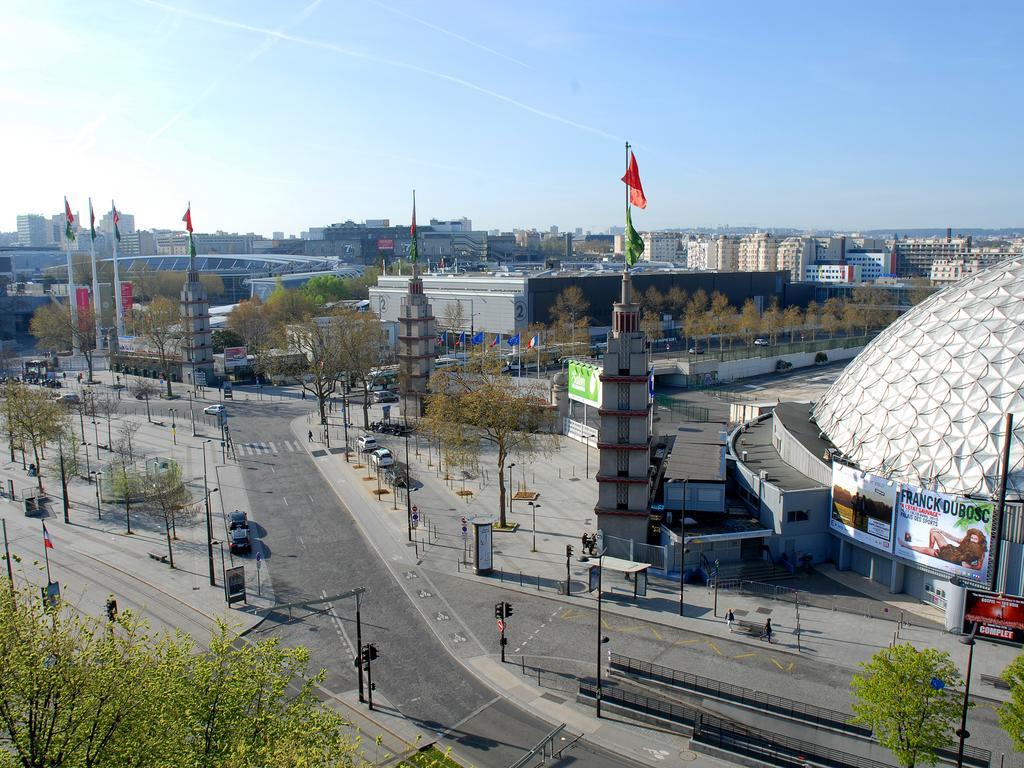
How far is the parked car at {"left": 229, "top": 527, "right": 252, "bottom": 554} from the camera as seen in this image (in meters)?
47.8

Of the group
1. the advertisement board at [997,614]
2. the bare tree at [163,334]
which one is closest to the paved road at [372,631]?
the advertisement board at [997,614]

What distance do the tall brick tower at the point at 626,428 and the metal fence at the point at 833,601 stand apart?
647 centimetres

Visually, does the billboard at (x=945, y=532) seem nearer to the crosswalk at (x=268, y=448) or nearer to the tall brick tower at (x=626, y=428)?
the tall brick tower at (x=626, y=428)

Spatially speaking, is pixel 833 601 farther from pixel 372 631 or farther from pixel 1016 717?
pixel 372 631

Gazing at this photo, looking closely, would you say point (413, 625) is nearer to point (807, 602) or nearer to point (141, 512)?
point (807, 602)

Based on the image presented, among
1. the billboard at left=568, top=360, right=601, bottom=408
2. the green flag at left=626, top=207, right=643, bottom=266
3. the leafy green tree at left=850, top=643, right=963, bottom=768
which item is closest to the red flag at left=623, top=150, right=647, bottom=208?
the green flag at left=626, top=207, right=643, bottom=266

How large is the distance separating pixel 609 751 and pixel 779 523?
2260 centimetres

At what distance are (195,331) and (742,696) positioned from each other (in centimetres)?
Answer: 9581

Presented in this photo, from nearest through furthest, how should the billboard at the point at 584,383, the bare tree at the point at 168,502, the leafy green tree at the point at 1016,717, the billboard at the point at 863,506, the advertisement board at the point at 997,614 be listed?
the leafy green tree at the point at 1016,717 < the advertisement board at the point at 997,614 < the billboard at the point at 863,506 < the bare tree at the point at 168,502 < the billboard at the point at 584,383

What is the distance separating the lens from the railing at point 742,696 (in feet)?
94.7

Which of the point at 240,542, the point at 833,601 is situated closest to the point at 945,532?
the point at 833,601

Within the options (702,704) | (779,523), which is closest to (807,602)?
(779,523)

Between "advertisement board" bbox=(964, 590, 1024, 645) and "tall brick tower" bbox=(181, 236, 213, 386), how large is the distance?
96.2 m

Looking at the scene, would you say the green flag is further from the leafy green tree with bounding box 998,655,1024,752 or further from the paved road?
the leafy green tree with bounding box 998,655,1024,752
